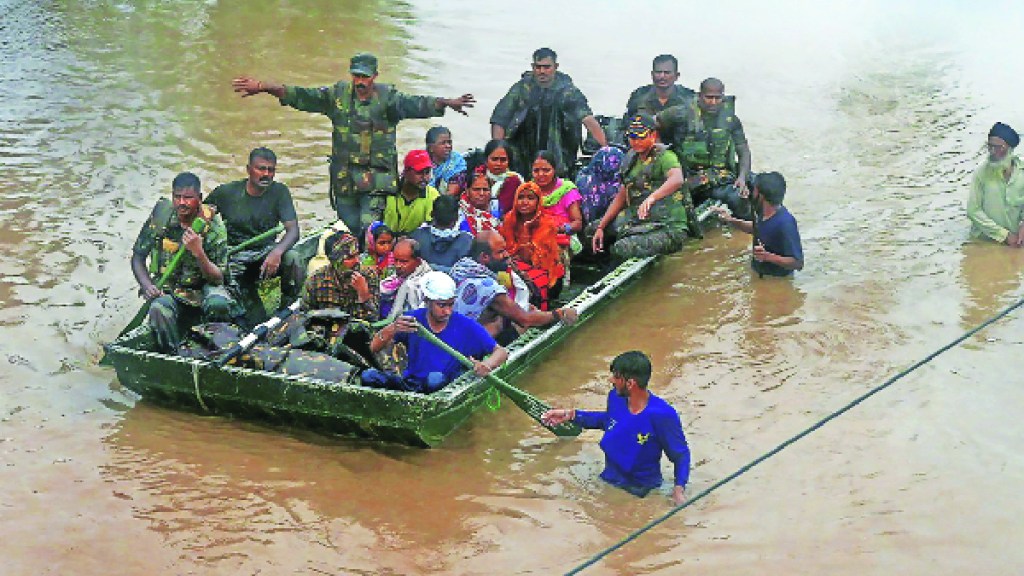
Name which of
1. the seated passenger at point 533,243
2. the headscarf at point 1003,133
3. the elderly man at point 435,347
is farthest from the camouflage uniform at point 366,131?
the headscarf at point 1003,133

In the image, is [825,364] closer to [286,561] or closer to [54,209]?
[286,561]

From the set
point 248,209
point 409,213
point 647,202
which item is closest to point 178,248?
point 248,209

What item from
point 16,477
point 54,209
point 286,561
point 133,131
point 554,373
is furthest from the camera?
point 133,131

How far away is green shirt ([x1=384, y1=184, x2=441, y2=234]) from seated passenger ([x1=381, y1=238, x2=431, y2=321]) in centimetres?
112

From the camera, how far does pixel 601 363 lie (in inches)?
396

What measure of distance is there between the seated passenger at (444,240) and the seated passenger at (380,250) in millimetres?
194

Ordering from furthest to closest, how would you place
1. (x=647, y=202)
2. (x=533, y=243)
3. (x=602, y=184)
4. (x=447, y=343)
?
(x=602, y=184), (x=647, y=202), (x=533, y=243), (x=447, y=343)

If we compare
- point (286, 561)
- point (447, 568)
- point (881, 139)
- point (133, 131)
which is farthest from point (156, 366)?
point (881, 139)

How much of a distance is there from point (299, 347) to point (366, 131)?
2.33 meters

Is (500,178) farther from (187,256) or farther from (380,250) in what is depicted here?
(187,256)

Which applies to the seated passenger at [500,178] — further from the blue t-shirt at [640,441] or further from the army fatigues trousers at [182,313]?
the blue t-shirt at [640,441]

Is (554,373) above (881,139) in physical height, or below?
below

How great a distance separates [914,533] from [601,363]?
2.92m

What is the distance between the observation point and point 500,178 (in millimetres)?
10648
